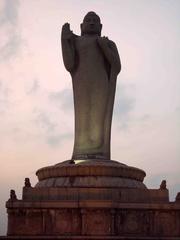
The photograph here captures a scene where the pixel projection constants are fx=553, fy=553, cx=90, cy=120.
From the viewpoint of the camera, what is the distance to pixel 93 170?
53.4 ft

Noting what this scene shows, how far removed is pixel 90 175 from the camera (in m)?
16.3

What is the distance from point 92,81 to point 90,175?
3.72m

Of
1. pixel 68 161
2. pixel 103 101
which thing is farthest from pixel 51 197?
pixel 103 101

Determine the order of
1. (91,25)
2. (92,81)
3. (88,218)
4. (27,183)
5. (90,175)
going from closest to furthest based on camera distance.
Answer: (88,218) → (27,183) → (90,175) → (92,81) → (91,25)

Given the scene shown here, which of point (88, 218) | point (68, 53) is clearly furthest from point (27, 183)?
point (68, 53)

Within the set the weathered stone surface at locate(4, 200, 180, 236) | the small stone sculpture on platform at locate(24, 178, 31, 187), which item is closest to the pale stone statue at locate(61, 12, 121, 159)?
the small stone sculpture on platform at locate(24, 178, 31, 187)

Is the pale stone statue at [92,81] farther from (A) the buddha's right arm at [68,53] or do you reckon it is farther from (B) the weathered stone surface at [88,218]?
(B) the weathered stone surface at [88,218]

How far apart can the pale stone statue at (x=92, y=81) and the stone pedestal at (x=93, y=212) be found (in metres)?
2.57

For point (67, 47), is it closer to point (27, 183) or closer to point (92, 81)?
point (92, 81)

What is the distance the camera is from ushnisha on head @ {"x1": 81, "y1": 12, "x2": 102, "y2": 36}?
19250 mm

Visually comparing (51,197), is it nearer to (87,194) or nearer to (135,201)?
(87,194)

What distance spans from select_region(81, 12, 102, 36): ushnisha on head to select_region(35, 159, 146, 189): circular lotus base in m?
4.95

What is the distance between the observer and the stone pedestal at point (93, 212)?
1524cm

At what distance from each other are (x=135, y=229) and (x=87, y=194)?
166 centimetres
